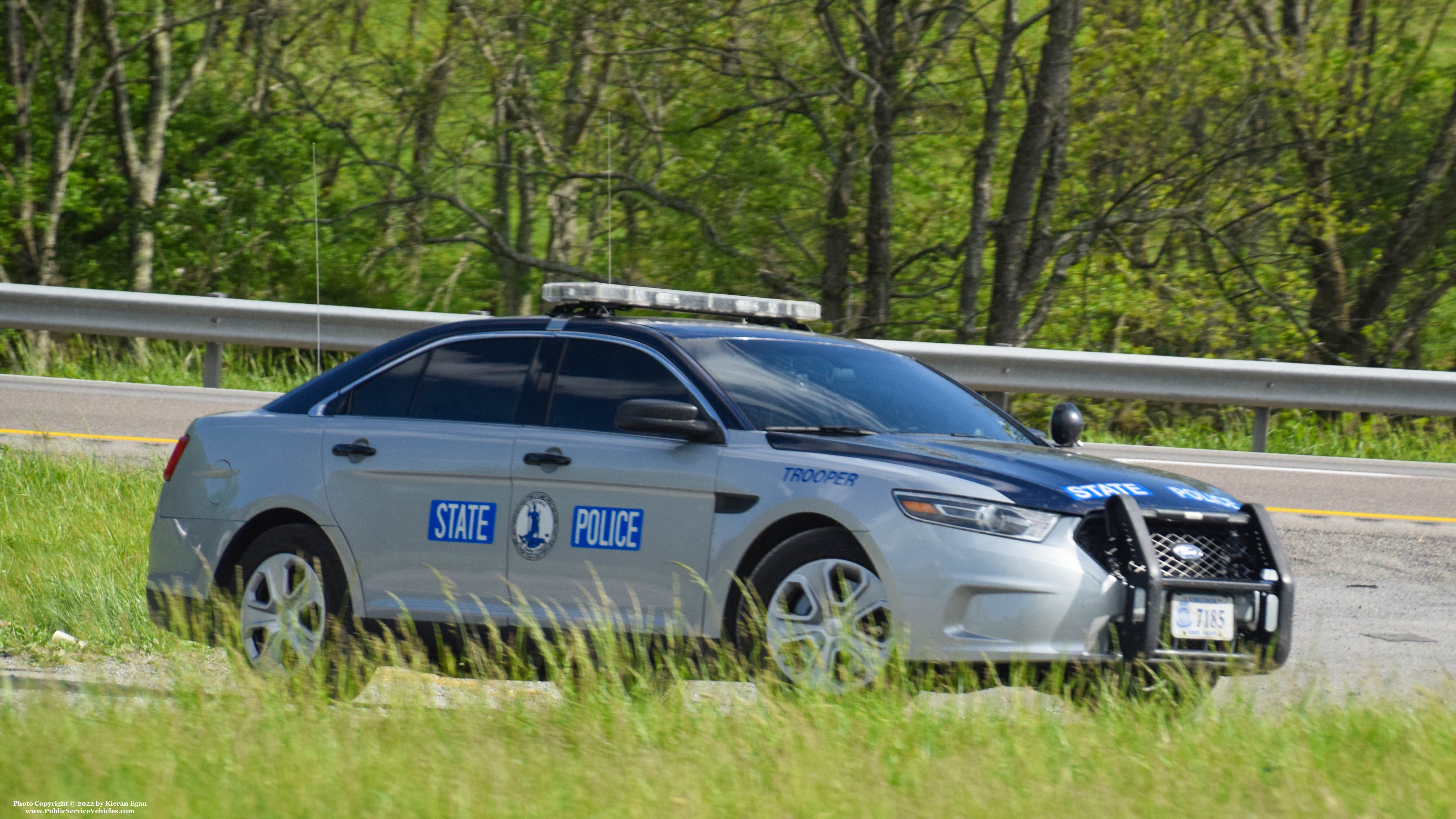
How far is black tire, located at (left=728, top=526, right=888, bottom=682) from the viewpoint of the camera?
482 centimetres

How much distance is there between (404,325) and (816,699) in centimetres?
992

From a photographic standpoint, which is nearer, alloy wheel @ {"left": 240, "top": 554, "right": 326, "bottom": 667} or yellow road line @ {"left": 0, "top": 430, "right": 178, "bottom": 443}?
alloy wheel @ {"left": 240, "top": 554, "right": 326, "bottom": 667}

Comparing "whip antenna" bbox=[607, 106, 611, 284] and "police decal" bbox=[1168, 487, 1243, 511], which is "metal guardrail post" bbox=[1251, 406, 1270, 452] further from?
"police decal" bbox=[1168, 487, 1243, 511]

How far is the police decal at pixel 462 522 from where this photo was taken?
5535 mm

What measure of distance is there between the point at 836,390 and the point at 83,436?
8299 millimetres

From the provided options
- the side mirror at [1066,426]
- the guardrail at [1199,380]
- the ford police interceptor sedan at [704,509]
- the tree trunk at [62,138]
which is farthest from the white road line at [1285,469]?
the tree trunk at [62,138]

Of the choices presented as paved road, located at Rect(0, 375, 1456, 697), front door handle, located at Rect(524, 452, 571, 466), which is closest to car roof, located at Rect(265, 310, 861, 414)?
front door handle, located at Rect(524, 452, 571, 466)

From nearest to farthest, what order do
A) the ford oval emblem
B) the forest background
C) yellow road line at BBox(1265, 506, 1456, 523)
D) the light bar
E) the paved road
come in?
1. the ford oval emblem
2. the light bar
3. the paved road
4. yellow road line at BBox(1265, 506, 1456, 523)
5. the forest background

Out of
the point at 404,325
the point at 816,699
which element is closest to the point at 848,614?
the point at 816,699

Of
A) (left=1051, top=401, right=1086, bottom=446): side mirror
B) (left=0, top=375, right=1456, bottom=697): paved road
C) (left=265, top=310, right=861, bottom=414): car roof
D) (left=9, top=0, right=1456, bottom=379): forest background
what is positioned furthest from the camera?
(left=9, top=0, right=1456, bottom=379): forest background

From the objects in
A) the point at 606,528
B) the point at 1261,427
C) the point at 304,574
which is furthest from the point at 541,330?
the point at 1261,427

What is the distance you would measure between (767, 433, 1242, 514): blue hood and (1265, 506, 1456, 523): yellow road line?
4961mm

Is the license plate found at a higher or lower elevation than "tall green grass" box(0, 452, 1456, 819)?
higher

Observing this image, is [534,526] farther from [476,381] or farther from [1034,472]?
[1034,472]
